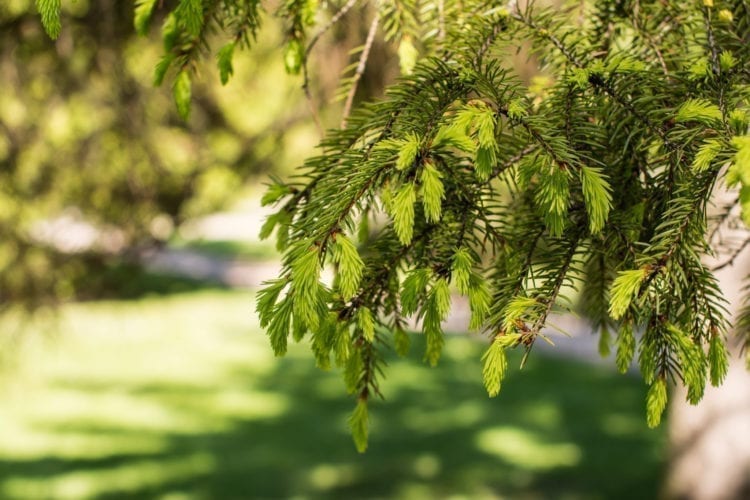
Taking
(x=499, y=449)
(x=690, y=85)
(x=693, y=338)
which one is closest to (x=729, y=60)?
(x=690, y=85)

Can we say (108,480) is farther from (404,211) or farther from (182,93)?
(404,211)

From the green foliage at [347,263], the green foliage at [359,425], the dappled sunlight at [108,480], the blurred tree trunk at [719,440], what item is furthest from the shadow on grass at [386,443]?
the green foliage at [347,263]

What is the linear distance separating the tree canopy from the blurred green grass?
4.84 metres

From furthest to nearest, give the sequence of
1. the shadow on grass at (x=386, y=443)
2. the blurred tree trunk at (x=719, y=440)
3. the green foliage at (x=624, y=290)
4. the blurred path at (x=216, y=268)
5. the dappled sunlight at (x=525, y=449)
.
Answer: the blurred path at (x=216, y=268) → the dappled sunlight at (x=525, y=449) → the shadow on grass at (x=386, y=443) → the blurred tree trunk at (x=719, y=440) → the green foliage at (x=624, y=290)

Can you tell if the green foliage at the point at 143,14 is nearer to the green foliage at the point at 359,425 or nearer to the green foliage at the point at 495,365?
the green foliage at the point at 359,425

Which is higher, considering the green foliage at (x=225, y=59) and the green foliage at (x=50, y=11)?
the green foliage at (x=225, y=59)

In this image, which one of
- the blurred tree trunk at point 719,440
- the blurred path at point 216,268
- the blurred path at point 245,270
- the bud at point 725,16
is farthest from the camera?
the blurred path at point 216,268

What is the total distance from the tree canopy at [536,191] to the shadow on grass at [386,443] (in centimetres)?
672

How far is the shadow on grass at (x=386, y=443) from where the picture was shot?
801cm

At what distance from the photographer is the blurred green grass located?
8047 millimetres

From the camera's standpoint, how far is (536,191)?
5.04 ft

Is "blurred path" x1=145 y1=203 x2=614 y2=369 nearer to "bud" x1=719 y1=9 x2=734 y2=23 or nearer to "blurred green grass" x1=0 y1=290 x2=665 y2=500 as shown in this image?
"blurred green grass" x1=0 y1=290 x2=665 y2=500

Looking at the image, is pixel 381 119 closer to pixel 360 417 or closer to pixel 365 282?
pixel 365 282

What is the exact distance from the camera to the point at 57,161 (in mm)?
5488
